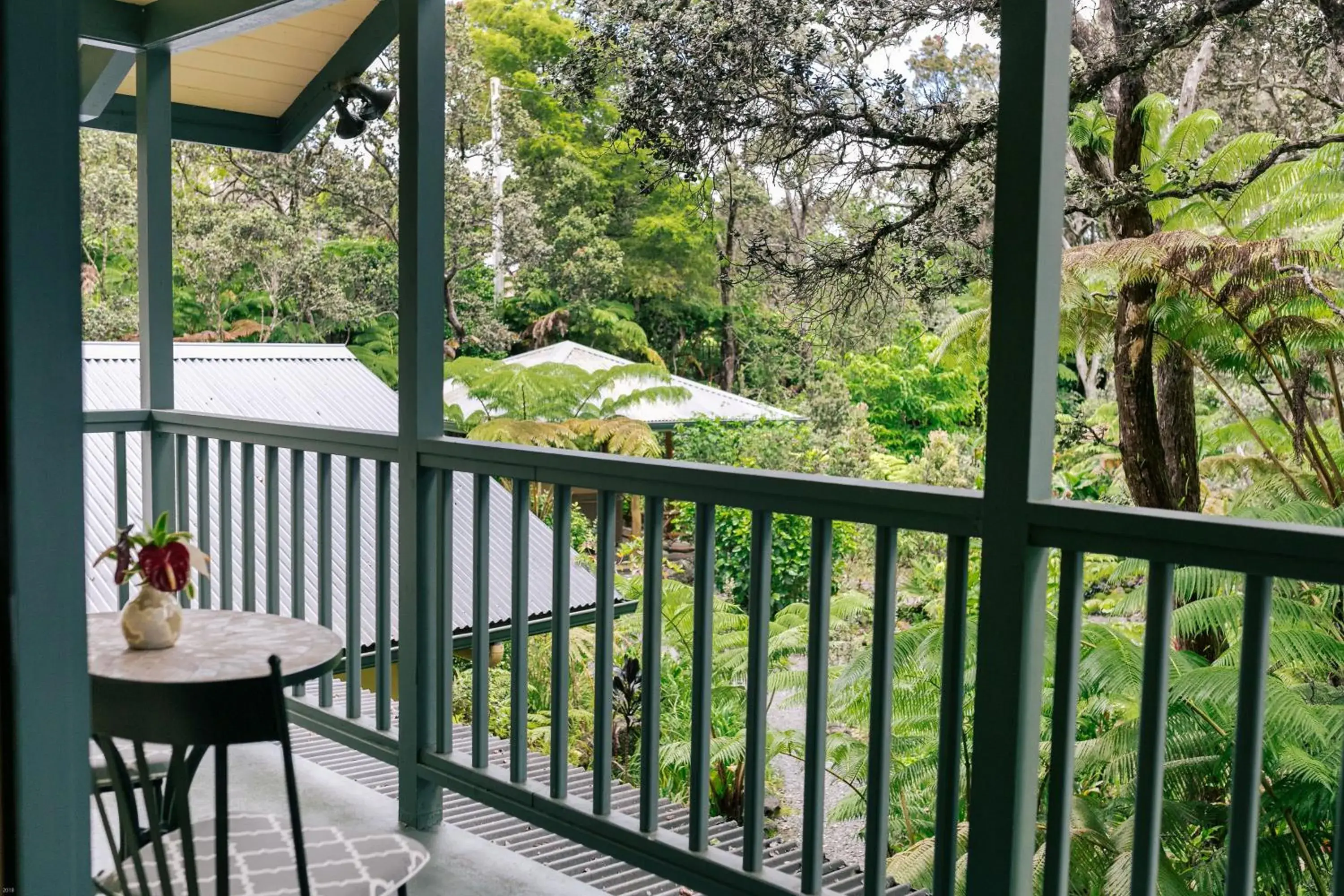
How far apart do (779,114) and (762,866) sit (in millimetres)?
5098

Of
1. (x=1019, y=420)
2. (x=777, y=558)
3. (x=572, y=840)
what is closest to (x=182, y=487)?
(x=572, y=840)

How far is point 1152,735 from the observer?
1.66 meters

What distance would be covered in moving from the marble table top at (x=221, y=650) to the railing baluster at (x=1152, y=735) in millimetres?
1354

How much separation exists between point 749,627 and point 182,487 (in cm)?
254

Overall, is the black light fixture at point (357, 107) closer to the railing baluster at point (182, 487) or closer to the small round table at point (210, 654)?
the railing baluster at point (182, 487)

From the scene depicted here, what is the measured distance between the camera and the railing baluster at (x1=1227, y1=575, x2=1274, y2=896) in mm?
1531

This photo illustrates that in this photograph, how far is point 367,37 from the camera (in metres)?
4.04

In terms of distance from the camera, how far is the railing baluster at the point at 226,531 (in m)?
3.57

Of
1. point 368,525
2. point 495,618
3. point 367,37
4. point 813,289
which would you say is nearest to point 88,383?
point 368,525

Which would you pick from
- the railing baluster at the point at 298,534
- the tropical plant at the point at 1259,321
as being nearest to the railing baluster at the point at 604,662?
the railing baluster at the point at 298,534

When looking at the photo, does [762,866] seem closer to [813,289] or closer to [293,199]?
[813,289]

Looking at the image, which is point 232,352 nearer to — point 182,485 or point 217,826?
point 182,485

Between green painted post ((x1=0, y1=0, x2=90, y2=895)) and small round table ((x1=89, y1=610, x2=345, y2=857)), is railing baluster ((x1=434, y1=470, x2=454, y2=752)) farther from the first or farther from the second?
green painted post ((x1=0, y1=0, x2=90, y2=895))

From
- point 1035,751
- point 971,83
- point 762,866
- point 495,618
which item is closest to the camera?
point 1035,751
